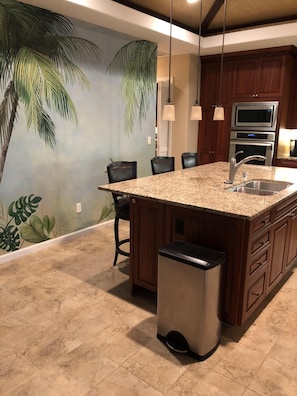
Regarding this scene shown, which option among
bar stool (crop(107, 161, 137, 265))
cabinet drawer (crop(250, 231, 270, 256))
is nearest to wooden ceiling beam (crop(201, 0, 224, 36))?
bar stool (crop(107, 161, 137, 265))

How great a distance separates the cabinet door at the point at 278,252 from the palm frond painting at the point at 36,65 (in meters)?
2.56

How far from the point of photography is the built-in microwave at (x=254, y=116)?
4.97m

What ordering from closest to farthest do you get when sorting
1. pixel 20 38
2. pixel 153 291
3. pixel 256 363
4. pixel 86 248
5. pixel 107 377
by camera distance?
pixel 107 377 → pixel 256 363 → pixel 153 291 → pixel 20 38 → pixel 86 248

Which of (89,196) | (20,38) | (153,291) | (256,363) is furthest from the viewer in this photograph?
(89,196)

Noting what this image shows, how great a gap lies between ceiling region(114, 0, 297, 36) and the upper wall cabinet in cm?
62

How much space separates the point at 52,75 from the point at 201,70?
10.2 ft

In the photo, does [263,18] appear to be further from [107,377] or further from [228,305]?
[107,377]

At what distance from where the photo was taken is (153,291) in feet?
8.68

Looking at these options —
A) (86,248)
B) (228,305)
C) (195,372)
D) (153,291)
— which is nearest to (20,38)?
(86,248)

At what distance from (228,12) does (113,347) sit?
14.5ft

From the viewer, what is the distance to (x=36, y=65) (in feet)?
11.1

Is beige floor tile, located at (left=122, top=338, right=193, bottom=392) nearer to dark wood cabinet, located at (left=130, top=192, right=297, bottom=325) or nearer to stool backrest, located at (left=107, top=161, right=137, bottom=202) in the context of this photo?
dark wood cabinet, located at (left=130, top=192, right=297, bottom=325)

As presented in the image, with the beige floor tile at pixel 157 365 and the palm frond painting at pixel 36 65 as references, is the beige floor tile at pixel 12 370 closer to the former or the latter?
the beige floor tile at pixel 157 365

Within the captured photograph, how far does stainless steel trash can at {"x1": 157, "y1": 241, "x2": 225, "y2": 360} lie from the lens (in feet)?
6.31
